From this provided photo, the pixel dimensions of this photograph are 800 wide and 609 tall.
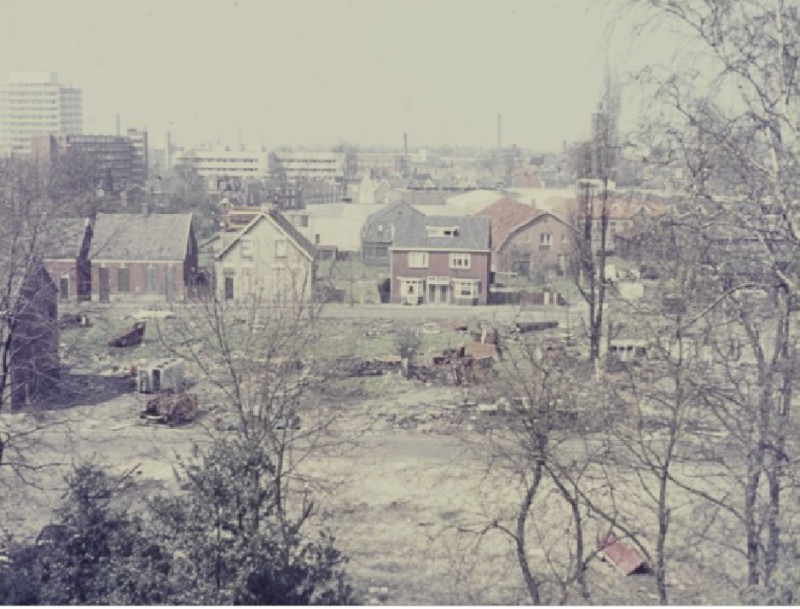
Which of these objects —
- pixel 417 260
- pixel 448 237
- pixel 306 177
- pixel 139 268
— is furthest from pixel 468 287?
pixel 306 177

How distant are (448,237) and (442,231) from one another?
0.46 m

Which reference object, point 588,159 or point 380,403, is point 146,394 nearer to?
point 380,403

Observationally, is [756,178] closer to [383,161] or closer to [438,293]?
[438,293]

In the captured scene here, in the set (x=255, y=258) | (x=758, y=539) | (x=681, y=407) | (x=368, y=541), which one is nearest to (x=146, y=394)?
(x=368, y=541)

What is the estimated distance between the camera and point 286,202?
7475 cm

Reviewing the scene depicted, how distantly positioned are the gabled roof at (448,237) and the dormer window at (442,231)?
0.10 m

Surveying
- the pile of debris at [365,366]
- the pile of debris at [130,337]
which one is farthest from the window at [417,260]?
the pile of debris at [130,337]

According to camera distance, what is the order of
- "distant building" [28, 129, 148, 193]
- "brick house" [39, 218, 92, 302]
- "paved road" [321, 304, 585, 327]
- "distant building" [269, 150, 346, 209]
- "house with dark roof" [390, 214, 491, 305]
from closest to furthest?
1. "paved road" [321, 304, 585, 327]
2. "brick house" [39, 218, 92, 302]
3. "house with dark roof" [390, 214, 491, 305]
4. "distant building" [28, 129, 148, 193]
5. "distant building" [269, 150, 346, 209]

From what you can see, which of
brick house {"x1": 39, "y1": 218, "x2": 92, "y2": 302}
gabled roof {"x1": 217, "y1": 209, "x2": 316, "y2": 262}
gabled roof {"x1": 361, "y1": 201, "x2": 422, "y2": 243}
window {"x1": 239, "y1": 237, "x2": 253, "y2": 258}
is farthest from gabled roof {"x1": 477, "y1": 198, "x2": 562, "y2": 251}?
brick house {"x1": 39, "y1": 218, "x2": 92, "y2": 302}

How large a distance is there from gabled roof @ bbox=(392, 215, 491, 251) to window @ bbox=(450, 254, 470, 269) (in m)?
0.37

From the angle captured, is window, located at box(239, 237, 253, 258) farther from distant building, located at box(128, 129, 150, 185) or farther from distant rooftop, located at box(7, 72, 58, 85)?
distant rooftop, located at box(7, 72, 58, 85)

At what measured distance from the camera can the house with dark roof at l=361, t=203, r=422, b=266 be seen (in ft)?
155

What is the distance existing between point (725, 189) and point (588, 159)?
1821cm

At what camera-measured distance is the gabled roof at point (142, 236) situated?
125 ft
